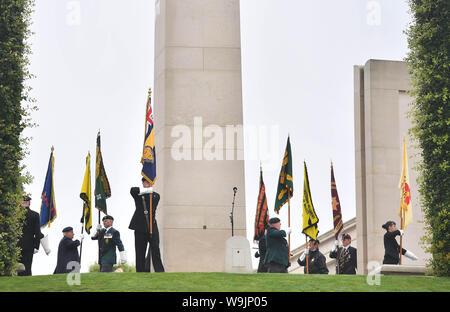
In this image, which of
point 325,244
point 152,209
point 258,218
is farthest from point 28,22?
point 325,244

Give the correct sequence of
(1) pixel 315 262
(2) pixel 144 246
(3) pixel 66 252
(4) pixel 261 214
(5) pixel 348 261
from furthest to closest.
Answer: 1. (4) pixel 261 214
2. (1) pixel 315 262
3. (5) pixel 348 261
4. (3) pixel 66 252
5. (2) pixel 144 246

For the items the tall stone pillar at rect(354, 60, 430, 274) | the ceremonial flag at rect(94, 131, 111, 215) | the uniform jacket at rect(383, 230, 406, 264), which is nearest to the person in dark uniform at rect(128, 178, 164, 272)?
the ceremonial flag at rect(94, 131, 111, 215)

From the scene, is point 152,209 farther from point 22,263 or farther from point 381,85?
point 381,85

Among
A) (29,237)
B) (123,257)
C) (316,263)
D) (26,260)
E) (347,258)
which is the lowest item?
(316,263)

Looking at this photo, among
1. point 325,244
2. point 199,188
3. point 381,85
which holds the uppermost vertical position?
point 381,85

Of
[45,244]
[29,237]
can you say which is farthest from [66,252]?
[29,237]

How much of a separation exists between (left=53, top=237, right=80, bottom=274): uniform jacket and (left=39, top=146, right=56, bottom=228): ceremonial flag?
1976mm

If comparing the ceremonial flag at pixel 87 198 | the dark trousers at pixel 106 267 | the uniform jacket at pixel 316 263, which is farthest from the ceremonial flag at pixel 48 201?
the uniform jacket at pixel 316 263

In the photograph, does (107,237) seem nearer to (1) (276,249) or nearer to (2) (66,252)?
(2) (66,252)

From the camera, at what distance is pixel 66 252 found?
21.5 meters

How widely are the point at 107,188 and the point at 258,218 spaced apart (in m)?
4.61

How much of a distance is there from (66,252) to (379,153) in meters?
13.7

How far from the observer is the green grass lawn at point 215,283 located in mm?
15648
